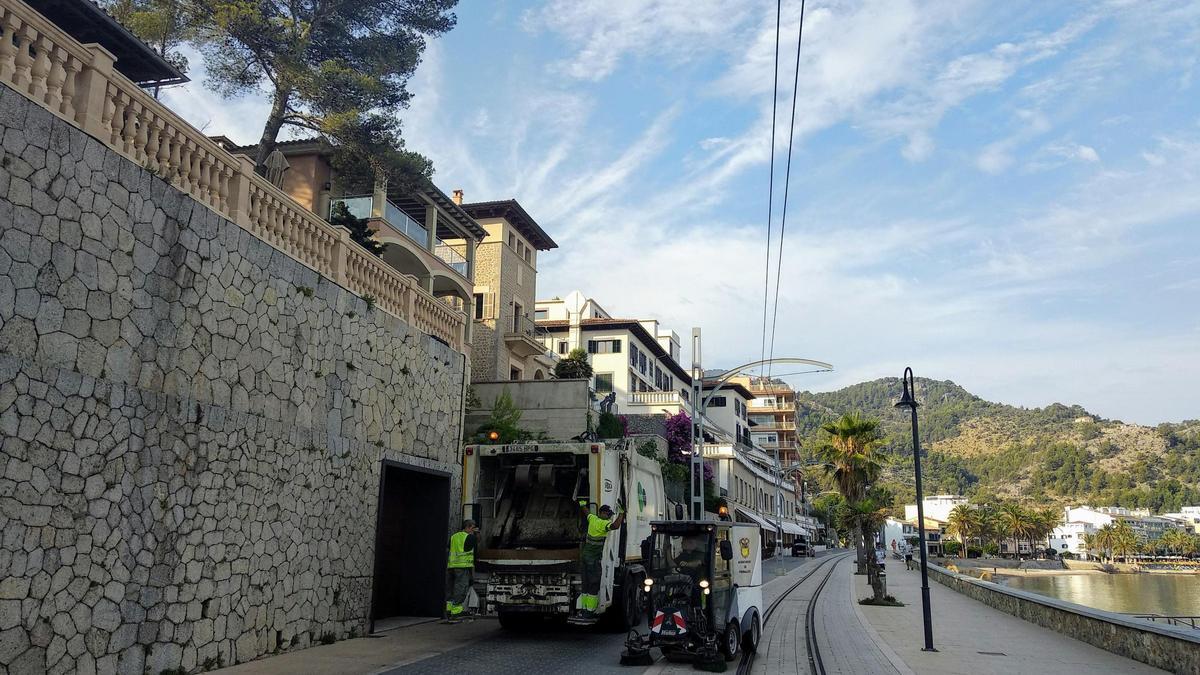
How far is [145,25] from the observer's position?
1936 cm

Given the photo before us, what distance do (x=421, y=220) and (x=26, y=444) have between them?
24.0 m

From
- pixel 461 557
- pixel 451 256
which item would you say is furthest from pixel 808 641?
pixel 451 256

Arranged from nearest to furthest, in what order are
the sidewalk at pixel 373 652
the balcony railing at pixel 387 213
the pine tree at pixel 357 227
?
the sidewalk at pixel 373 652 < the pine tree at pixel 357 227 < the balcony railing at pixel 387 213

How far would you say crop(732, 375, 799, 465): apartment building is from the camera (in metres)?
107

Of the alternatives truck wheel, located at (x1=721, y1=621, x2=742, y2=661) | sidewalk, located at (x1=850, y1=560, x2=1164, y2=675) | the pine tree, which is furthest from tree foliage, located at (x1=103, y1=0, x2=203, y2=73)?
sidewalk, located at (x1=850, y1=560, x2=1164, y2=675)

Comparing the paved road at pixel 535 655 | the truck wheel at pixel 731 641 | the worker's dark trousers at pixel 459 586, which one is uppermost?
the worker's dark trousers at pixel 459 586

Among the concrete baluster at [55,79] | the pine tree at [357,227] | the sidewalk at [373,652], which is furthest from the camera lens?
the pine tree at [357,227]

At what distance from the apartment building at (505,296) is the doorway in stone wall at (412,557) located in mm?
19173

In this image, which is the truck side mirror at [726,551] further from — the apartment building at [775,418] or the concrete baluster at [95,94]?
the apartment building at [775,418]

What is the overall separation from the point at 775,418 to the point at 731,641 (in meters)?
103

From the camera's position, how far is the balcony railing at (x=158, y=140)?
25.7 ft

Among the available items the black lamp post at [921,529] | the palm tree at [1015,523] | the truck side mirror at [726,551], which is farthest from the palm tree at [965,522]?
the truck side mirror at [726,551]

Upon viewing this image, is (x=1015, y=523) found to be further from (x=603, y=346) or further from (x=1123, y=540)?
(x=603, y=346)

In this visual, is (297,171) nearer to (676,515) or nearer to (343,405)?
(343,405)
